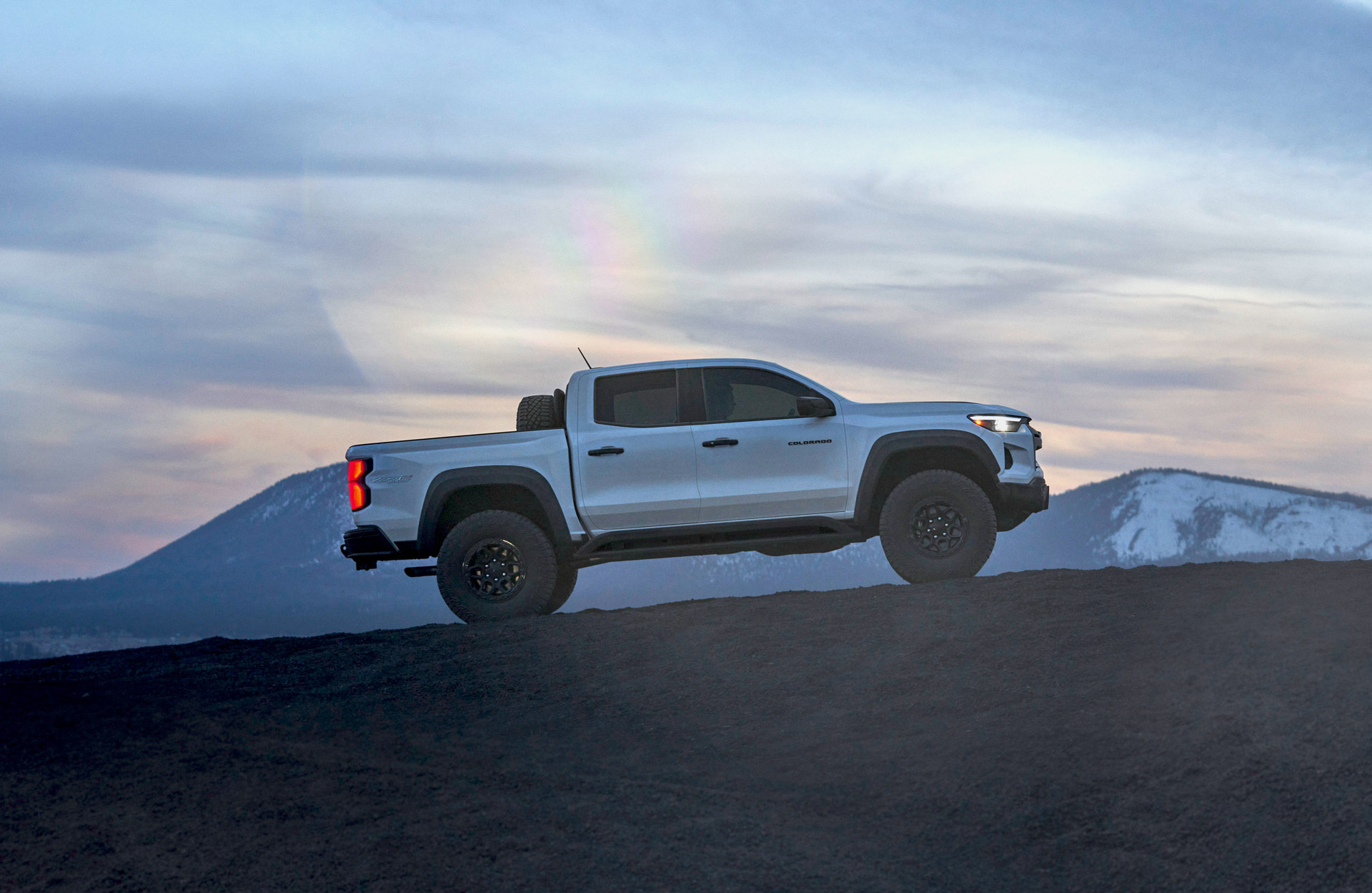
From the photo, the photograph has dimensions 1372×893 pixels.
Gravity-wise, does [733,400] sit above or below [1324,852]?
above

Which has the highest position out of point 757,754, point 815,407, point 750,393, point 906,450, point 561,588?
point 750,393

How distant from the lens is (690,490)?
36.7 feet

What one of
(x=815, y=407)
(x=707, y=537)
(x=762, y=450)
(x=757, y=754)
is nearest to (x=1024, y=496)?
(x=815, y=407)

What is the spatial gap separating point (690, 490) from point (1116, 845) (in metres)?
5.68

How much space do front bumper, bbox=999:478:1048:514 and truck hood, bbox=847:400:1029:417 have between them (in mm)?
748

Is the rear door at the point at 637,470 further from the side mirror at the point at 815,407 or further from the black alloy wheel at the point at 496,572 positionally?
the side mirror at the point at 815,407

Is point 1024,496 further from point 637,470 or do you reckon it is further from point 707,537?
point 637,470

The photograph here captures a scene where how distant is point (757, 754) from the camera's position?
7.78 meters

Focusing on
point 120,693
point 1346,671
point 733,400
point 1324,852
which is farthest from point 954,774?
point 120,693

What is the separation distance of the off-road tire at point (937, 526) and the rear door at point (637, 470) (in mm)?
2024

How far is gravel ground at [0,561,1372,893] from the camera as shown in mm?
6270

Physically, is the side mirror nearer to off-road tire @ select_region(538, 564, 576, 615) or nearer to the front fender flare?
the front fender flare

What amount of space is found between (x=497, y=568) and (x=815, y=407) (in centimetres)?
356

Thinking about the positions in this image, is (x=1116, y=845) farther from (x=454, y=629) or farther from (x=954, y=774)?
(x=454, y=629)
